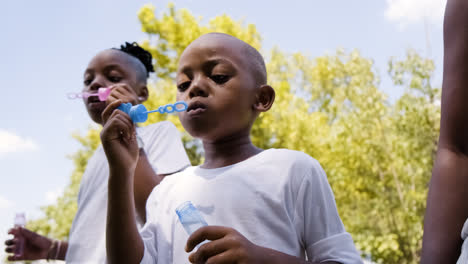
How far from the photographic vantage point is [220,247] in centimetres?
96

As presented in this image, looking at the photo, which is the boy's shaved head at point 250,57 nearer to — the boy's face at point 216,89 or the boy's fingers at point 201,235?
the boy's face at point 216,89

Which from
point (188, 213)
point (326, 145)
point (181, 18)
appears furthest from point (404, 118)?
point (188, 213)

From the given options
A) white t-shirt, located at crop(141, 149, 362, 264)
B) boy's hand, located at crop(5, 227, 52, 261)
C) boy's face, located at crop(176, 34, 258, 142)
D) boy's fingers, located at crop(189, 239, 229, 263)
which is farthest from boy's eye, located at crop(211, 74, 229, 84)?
boy's hand, located at crop(5, 227, 52, 261)

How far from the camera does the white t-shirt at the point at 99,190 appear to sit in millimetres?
1808

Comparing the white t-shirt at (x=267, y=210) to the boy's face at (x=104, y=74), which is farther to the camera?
the boy's face at (x=104, y=74)

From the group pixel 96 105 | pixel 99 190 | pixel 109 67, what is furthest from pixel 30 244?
pixel 109 67

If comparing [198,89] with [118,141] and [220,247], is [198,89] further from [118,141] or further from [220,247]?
[220,247]

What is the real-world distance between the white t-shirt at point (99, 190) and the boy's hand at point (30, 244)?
600 mm

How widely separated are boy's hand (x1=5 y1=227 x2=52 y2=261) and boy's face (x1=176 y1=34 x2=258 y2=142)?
4.75ft

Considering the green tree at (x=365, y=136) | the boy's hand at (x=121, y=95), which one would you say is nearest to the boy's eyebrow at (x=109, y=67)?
the boy's hand at (x=121, y=95)

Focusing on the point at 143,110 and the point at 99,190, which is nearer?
the point at 143,110

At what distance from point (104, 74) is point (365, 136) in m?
7.69

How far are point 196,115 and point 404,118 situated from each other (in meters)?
7.83

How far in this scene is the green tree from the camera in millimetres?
8422
